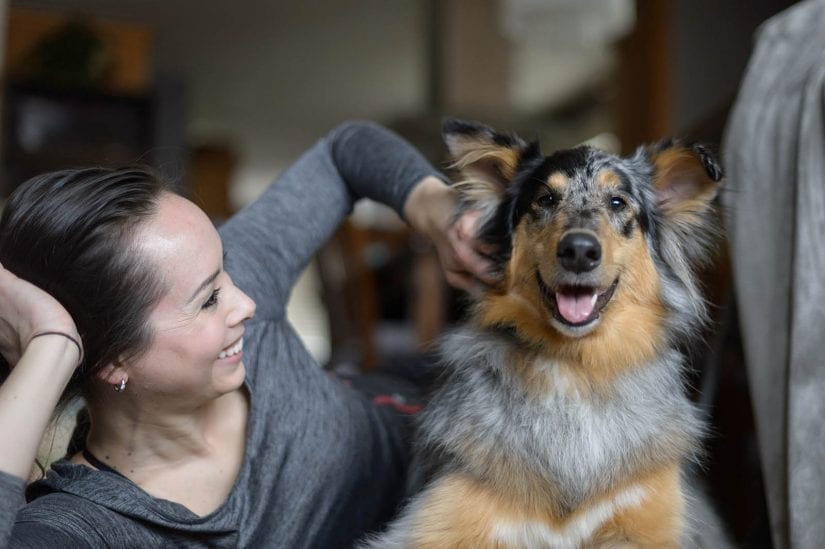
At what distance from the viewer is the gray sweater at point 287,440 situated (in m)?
1.31

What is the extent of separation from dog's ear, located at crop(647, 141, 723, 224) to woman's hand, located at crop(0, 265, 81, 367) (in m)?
0.99

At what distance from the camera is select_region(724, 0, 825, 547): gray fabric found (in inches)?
53.2

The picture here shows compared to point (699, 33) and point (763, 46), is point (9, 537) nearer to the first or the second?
point (763, 46)

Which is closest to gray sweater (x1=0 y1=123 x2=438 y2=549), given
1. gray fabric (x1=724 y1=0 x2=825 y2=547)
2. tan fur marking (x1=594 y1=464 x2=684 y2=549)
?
tan fur marking (x1=594 y1=464 x2=684 y2=549)

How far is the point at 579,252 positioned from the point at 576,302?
11 cm

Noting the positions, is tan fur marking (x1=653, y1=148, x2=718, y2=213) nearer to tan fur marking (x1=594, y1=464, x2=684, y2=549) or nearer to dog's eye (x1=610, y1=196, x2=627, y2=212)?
dog's eye (x1=610, y1=196, x2=627, y2=212)

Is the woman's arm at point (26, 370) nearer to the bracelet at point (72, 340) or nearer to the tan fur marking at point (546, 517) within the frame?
the bracelet at point (72, 340)

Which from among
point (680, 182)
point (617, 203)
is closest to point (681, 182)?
point (680, 182)

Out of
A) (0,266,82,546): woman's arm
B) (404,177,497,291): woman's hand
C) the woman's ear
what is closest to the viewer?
(0,266,82,546): woman's arm

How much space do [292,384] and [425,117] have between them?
5.59 metres

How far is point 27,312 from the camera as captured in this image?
1211 mm

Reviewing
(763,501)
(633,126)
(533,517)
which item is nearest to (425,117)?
(633,126)

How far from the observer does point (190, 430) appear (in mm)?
1477

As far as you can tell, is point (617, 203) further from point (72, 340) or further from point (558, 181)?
point (72, 340)
